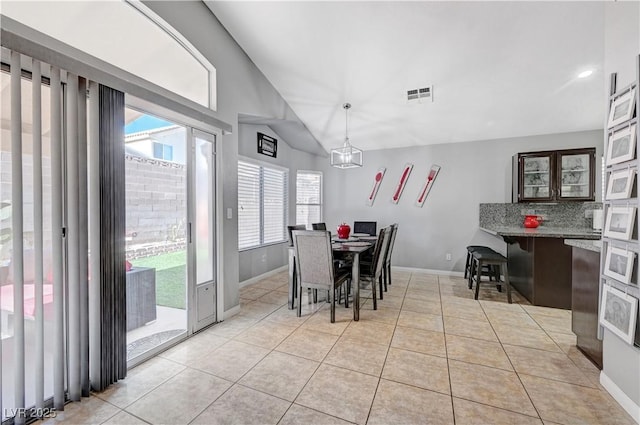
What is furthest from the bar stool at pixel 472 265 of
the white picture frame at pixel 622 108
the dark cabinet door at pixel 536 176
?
the white picture frame at pixel 622 108

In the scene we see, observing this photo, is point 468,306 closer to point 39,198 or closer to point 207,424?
point 207,424

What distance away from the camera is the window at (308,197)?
575cm

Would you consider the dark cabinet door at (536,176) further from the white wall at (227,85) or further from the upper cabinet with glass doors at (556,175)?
the white wall at (227,85)

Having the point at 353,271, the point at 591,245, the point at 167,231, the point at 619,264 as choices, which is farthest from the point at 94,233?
the point at 591,245

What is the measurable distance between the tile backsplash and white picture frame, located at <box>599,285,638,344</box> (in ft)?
9.77

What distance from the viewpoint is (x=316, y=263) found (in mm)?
2957

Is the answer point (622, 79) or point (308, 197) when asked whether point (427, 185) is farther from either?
point (622, 79)

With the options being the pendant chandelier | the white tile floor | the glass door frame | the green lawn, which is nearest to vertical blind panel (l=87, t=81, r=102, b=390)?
the white tile floor

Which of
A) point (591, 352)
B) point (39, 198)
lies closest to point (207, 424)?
point (39, 198)

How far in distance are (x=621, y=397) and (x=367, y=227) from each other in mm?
3672

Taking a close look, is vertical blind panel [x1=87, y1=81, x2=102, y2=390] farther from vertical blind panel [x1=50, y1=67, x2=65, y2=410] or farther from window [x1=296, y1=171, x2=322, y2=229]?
window [x1=296, y1=171, x2=322, y2=229]

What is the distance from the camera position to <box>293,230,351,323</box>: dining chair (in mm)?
2859

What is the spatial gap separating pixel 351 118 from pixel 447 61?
5.77ft

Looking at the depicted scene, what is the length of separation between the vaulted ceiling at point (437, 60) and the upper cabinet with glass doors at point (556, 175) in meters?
0.55
